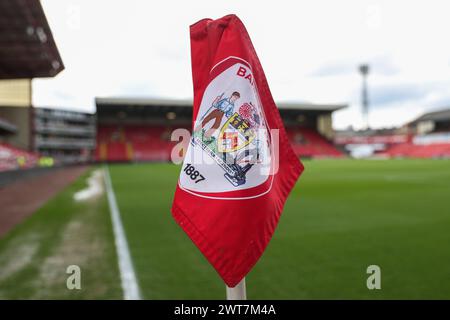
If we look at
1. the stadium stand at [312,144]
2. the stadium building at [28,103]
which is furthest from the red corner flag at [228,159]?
the stadium stand at [312,144]

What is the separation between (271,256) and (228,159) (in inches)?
118

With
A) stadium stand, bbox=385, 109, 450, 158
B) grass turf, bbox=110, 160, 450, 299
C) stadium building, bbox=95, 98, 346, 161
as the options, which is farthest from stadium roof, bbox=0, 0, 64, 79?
stadium stand, bbox=385, 109, 450, 158

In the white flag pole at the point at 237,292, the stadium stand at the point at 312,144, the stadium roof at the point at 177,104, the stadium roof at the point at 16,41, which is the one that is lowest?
the white flag pole at the point at 237,292

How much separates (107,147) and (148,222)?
119 ft

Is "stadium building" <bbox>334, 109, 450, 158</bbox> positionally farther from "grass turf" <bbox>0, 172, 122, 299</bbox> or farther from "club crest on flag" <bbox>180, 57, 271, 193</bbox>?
"club crest on flag" <bbox>180, 57, 271, 193</bbox>

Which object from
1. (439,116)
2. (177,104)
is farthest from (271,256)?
(439,116)

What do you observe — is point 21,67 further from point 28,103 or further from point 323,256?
point 28,103

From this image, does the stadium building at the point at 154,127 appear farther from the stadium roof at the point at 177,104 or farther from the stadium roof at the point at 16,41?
the stadium roof at the point at 16,41

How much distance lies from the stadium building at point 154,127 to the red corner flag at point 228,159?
33783mm

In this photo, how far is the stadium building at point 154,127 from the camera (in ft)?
120

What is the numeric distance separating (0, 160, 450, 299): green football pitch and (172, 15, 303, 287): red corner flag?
183 cm

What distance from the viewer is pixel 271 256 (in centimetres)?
379

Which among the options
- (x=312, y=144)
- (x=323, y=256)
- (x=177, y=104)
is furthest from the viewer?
(x=312, y=144)
